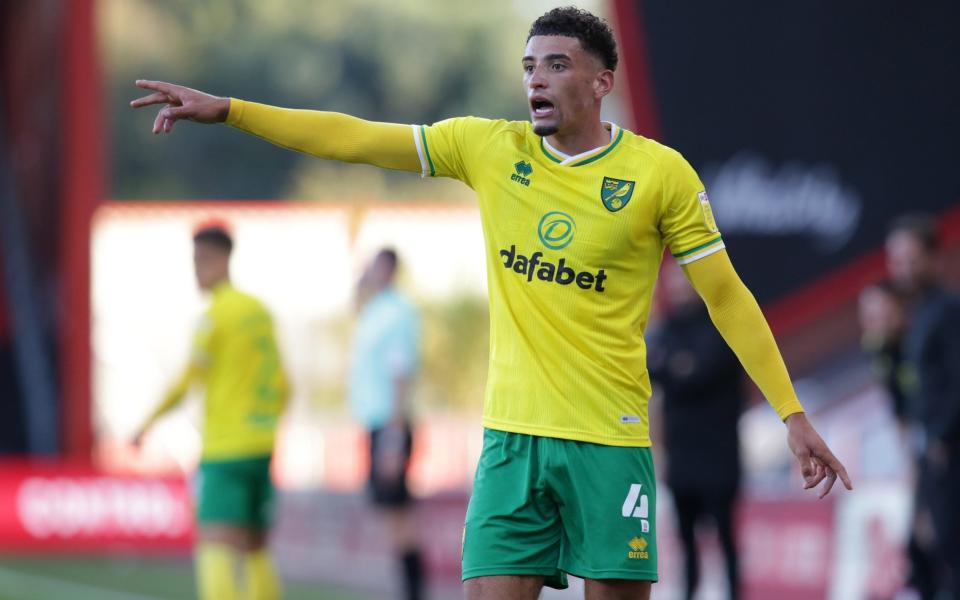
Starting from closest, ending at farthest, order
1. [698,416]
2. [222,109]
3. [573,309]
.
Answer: [222,109], [573,309], [698,416]

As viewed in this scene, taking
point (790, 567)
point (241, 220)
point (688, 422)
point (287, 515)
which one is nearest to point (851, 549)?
point (790, 567)

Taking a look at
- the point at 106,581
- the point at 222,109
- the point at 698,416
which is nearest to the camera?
the point at 222,109

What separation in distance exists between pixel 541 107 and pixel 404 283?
82.3ft

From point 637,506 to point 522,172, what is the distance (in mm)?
1092

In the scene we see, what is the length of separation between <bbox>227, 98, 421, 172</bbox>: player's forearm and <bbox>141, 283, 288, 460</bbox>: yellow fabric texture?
12.9 ft

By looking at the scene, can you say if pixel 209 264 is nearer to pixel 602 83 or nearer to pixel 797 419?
pixel 602 83

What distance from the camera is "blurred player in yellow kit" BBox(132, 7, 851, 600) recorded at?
512 cm

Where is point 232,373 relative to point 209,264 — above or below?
below

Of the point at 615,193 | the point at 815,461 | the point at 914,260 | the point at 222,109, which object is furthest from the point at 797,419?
the point at 914,260

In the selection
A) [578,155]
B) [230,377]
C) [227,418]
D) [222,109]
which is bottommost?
[227,418]

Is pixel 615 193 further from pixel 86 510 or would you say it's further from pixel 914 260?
pixel 86 510

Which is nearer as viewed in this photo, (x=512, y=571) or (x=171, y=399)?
(x=512, y=571)

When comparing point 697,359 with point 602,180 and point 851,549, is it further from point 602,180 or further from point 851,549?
point 602,180

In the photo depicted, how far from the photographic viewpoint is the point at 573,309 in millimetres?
5176
